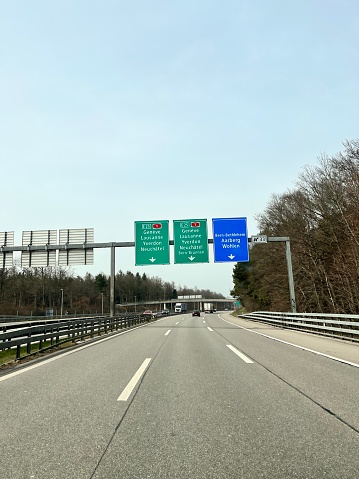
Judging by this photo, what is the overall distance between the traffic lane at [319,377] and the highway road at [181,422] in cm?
2

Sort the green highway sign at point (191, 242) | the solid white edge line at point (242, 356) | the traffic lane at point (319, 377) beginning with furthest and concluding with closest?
the green highway sign at point (191, 242) → the solid white edge line at point (242, 356) → the traffic lane at point (319, 377)

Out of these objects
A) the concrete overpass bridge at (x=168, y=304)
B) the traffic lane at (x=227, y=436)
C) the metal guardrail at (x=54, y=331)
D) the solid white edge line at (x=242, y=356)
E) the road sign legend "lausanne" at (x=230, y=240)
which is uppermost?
the road sign legend "lausanne" at (x=230, y=240)

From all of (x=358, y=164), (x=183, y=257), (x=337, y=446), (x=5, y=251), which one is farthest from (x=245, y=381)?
(x=5, y=251)

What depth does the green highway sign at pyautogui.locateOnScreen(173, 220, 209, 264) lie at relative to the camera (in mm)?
27500

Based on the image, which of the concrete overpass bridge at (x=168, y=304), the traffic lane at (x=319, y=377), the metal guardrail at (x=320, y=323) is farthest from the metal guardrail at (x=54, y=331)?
the concrete overpass bridge at (x=168, y=304)

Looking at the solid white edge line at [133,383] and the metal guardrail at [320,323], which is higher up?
the metal guardrail at [320,323]

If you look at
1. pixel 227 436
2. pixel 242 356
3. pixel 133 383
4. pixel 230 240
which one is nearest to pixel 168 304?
pixel 230 240

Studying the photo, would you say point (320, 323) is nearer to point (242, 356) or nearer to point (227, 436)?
point (242, 356)

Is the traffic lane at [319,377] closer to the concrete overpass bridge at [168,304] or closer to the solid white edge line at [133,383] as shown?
the solid white edge line at [133,383]

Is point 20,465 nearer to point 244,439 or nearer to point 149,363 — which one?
point 244,439

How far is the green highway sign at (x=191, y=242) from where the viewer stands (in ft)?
90.2

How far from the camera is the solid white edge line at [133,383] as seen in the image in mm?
6660

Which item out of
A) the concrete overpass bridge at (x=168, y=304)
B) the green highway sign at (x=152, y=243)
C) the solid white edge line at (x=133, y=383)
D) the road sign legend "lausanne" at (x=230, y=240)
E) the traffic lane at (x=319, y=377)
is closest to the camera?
the traffic lane at (x=319, y=377)

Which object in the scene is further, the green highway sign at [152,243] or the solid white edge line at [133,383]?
the green highway sign at [152,243]
